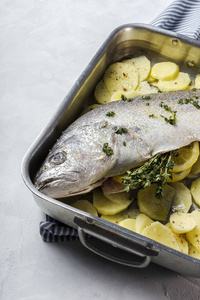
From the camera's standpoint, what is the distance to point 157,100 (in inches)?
88.3

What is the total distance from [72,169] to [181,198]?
26.9 inches

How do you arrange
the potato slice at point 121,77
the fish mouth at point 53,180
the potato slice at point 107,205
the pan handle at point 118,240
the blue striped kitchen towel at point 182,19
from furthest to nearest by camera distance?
the blue striped kitchen towel at point 182,19 < the potato slice at point 121,77 < the potato slice at point 107,205 < the fish mouth at point 53,180 < the pan handle at point 118,240

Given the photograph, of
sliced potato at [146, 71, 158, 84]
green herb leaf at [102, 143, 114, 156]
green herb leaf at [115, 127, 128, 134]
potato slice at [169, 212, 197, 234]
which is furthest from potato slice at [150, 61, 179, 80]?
potato slice at [169, 212, 197, 234]

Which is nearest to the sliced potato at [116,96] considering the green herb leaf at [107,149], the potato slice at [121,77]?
the potato slice at [121,77]

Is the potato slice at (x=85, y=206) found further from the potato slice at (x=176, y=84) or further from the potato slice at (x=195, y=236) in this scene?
the potato slice at (x=176, y=84)

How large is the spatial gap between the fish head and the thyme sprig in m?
0.13

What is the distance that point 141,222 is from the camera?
6.69 ft

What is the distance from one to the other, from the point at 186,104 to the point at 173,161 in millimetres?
362

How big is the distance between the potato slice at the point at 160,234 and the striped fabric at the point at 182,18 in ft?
5.09

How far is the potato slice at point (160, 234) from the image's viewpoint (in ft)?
6.39

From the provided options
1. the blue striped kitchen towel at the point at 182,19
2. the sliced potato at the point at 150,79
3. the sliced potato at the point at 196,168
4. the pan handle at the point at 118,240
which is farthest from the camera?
the blue striped kitchen towel at the point at 182,19

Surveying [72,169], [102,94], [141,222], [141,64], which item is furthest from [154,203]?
[141,64]

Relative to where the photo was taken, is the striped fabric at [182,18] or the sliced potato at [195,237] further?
the striped fabric at [182,18]

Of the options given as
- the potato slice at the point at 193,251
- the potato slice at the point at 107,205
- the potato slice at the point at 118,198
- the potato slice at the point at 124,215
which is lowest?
the potato slice at the point at 193,251
